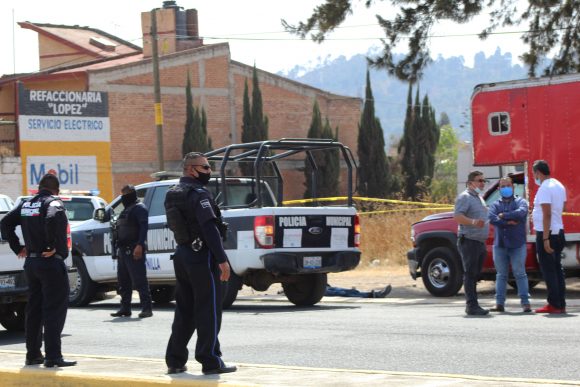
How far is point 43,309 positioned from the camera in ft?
33.2

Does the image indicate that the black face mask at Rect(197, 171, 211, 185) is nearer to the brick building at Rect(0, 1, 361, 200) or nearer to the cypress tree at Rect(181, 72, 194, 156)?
the brick building at Rect(0, 1, 361, 200)

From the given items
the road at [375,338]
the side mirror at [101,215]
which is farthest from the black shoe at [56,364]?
the side mirror at [101,215]

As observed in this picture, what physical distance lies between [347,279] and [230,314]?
23.4 feet

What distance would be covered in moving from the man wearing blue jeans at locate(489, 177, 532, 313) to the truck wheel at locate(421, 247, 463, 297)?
10.3 ft

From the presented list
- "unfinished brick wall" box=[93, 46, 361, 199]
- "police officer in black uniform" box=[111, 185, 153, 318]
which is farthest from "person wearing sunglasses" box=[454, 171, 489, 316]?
"unfinished brick wall" box=[93, 46, 361, 199]

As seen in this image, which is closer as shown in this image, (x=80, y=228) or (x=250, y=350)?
(x=250, y=350)

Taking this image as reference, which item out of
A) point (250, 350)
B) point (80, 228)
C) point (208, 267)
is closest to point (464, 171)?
point (80, 228)

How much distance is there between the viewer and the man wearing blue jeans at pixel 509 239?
15.1 metres

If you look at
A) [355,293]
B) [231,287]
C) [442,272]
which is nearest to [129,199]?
[231,287]

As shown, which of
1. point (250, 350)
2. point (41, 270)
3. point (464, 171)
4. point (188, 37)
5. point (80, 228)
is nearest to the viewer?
point (41, 270)

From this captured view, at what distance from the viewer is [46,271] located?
1010cm

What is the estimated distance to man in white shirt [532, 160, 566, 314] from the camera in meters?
14.4

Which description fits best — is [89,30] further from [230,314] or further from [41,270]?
[41,270]

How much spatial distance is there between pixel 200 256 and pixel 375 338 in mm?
4053
